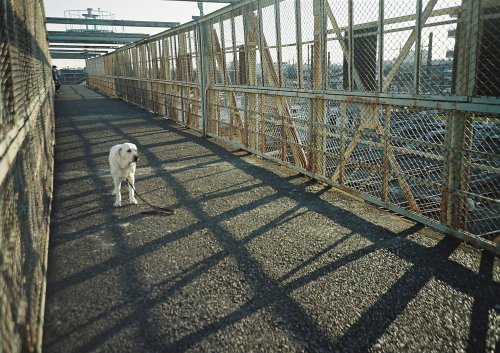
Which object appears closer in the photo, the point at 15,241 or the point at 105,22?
the point at 15,241

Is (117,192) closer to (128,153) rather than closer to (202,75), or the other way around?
(128,153)

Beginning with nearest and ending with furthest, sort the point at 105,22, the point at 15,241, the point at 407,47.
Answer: the point at 15,241 → the point at 407,47 → the point at 105,22

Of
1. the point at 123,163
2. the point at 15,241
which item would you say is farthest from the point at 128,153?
the point at 15,241

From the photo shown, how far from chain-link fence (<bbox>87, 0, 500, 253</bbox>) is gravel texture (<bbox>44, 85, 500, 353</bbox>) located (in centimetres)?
73

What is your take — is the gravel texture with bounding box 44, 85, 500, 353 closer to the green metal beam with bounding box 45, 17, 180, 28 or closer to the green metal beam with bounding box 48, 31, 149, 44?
the green metal beam with bounding box 45, 17, 180, 28

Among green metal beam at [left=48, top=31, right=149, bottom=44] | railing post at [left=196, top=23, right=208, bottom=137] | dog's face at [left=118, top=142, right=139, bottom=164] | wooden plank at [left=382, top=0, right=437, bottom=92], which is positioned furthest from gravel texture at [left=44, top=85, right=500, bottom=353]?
green metal beam at [left=48, top=31, right=149, bottom=44]

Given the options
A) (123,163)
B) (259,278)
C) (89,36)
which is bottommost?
(259,278)

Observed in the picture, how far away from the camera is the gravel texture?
2.96m

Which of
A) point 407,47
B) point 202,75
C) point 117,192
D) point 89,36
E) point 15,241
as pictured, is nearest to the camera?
point 15,241

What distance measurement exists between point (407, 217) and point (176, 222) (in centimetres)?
306

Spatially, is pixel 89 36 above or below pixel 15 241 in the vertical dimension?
above

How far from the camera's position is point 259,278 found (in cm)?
382

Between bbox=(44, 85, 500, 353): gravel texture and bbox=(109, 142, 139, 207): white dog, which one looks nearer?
bbox=(44, 85, 500, 353): gravel texture

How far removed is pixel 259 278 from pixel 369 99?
9.70ft
